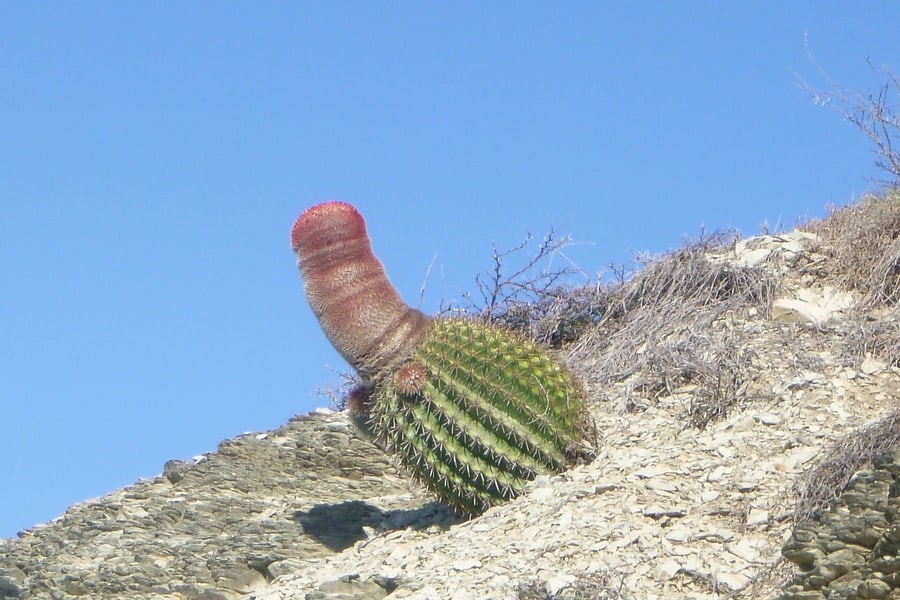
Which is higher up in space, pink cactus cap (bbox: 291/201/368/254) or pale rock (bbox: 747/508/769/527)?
pink cactus cap (bbox: 291/201/368/254)

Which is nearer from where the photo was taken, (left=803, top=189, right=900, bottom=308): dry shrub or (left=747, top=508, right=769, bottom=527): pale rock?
(left=747, top=508, right=769, bottom=527): pale rock

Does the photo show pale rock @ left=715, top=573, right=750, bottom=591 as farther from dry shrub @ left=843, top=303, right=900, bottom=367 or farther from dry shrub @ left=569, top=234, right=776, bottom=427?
dry shrub @ left=843, top=303, right=900, bottom=367

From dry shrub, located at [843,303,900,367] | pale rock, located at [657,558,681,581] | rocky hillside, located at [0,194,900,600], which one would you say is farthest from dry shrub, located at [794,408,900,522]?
dry shrub, located at [843,303,900,367]

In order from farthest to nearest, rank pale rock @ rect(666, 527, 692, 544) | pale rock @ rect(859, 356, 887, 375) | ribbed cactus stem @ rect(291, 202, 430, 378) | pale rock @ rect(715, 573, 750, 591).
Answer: pale rock @ rect(859, 356, 887, 375) → ribbed cactus stem @ rect(291, 202, 430, 378) → pale rock @ rect(666, 527, 692, 544) → pale rock @ rect(715, 573, 750, 591)

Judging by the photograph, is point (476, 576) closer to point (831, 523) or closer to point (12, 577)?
point (831, 523)

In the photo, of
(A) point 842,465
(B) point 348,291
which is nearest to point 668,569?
(A) point 842,465

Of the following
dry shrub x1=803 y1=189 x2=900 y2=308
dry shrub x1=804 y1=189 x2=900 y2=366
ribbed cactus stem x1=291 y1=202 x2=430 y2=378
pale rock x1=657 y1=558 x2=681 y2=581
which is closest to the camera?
pale rock x1=657 y1=558 x2=681 y2=581

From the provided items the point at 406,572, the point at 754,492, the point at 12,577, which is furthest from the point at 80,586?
the point at 754,492

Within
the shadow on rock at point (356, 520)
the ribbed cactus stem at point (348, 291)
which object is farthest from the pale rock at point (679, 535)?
the ribbed cactus stem at point (348, 291)

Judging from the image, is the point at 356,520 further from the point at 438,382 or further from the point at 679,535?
the point at 679,535
